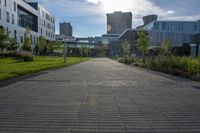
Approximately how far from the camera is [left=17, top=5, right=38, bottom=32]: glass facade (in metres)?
76.6

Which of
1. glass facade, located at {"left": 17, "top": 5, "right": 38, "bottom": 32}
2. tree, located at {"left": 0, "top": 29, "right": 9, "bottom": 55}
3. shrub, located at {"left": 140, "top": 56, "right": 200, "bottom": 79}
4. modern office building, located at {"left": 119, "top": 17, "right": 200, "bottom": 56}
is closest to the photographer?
shrub, located at {"left": 140, "top": 56, "right": 200, "bottom": 79}

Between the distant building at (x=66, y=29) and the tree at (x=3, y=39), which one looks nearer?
the tree at (x=3, y=39)

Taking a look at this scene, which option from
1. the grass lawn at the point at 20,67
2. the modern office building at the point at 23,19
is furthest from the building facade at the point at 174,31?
the grass lawn at the point at 20,67

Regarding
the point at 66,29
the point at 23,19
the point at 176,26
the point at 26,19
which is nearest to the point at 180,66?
the point at 23,19

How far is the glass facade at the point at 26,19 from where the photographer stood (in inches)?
3017

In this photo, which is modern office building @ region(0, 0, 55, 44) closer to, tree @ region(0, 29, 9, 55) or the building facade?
tree @ region(0, 29, 9, 55)

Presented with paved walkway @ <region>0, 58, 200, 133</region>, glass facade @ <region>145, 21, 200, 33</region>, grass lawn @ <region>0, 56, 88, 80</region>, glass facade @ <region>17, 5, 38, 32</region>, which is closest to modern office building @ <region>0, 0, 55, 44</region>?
glass facade @ <region>17, 5, 38, 32</region>

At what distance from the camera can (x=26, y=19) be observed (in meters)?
81.7

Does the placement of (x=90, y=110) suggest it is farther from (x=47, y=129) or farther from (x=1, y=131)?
(x=1, y=131)

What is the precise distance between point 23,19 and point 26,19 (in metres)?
3.10

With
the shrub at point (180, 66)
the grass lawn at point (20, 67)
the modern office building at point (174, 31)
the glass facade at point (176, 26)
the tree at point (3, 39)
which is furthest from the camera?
Result: the glass facade at point (176, 26)

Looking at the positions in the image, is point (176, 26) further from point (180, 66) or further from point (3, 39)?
point (180, 66)

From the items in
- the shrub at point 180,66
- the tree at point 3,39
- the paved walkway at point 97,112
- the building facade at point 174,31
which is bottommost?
the paved walkway at point 97,112

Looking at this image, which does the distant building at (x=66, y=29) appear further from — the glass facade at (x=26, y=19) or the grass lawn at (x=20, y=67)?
the grass lawn at (x=20, y=67)
